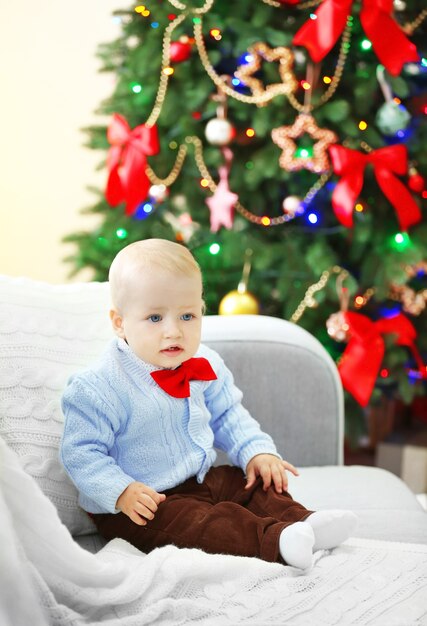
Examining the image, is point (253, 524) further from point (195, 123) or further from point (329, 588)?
point (195, 123)

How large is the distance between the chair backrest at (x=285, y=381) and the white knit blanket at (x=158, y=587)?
0.55 metres

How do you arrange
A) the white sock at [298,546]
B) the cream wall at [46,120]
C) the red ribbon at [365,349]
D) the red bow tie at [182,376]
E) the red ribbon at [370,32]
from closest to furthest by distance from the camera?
1. the white sock at [298,546]
2. the red bow tie at [182,376]
3. the red ribbon at [370,32]
4. the red ribbon at [365,349]
5. the cream wall at [46,120]

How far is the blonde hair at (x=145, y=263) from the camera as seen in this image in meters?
1.32

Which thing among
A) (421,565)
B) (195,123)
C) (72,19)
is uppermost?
(72,19)

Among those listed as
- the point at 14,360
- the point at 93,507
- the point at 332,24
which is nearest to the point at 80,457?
the point at 93,507

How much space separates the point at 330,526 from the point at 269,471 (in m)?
0.19

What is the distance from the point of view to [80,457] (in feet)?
4.10

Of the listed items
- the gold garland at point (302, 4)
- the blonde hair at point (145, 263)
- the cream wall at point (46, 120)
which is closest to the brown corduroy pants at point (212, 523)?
the blonde hair at point (145, 263)

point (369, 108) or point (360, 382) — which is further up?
point (369, 108)

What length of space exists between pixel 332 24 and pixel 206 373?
129cm

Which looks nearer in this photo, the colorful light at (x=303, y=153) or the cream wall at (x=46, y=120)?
the colorful light at (x=303, y=153)

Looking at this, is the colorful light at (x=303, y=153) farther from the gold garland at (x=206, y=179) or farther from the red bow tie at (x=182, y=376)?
the red bow tie at (x=182, y=376)

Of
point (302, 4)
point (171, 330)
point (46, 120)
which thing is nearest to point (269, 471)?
point (171, 330)

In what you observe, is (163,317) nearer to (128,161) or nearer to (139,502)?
(139,502)
